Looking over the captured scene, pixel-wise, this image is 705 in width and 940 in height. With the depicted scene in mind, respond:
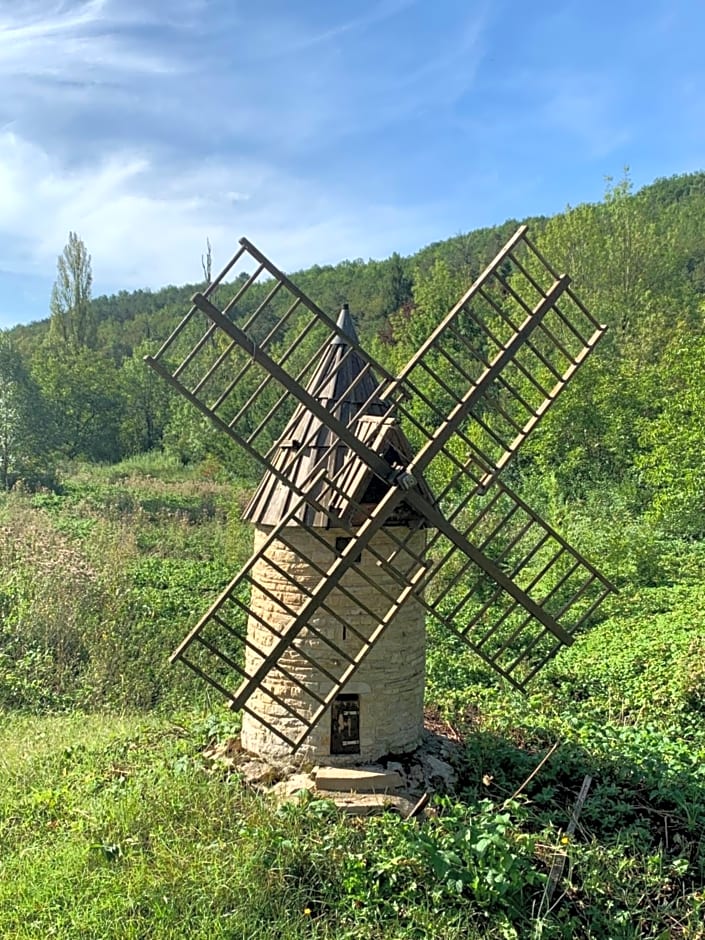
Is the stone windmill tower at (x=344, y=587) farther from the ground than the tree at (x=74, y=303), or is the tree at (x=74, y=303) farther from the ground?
the tree at (x=74, y=303)

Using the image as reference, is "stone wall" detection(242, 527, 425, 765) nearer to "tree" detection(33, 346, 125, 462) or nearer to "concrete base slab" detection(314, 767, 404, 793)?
"concrete base slab" detection(314, 767, 404, 793)

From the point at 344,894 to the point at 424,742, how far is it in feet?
6.35

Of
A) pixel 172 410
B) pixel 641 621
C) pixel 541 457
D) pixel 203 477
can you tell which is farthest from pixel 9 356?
pixel 641 621

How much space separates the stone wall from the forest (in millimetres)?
649

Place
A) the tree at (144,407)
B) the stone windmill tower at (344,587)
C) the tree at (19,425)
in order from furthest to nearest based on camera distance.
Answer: the tree at (144,407), the tree at (19,425), the stone windmill tower at (344,587)

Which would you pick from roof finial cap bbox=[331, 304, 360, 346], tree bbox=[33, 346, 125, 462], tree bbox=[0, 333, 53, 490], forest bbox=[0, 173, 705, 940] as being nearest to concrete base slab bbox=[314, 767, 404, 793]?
forest bbox=[0, 173, 705, 940]

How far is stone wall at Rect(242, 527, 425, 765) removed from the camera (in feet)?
19.5

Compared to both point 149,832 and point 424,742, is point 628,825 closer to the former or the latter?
point 424,742

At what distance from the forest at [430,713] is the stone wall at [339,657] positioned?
2.13ft

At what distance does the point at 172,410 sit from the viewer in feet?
107

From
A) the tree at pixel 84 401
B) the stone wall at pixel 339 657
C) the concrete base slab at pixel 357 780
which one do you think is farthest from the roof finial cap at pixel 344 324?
the tree at pixel 84 401

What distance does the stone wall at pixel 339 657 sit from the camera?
594 centimetres

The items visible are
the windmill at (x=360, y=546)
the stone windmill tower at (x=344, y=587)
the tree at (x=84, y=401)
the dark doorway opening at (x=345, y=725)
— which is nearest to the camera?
the windmill at (x=360, y=546)

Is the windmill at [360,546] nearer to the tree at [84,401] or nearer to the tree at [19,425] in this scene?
the tree at [19,425]
